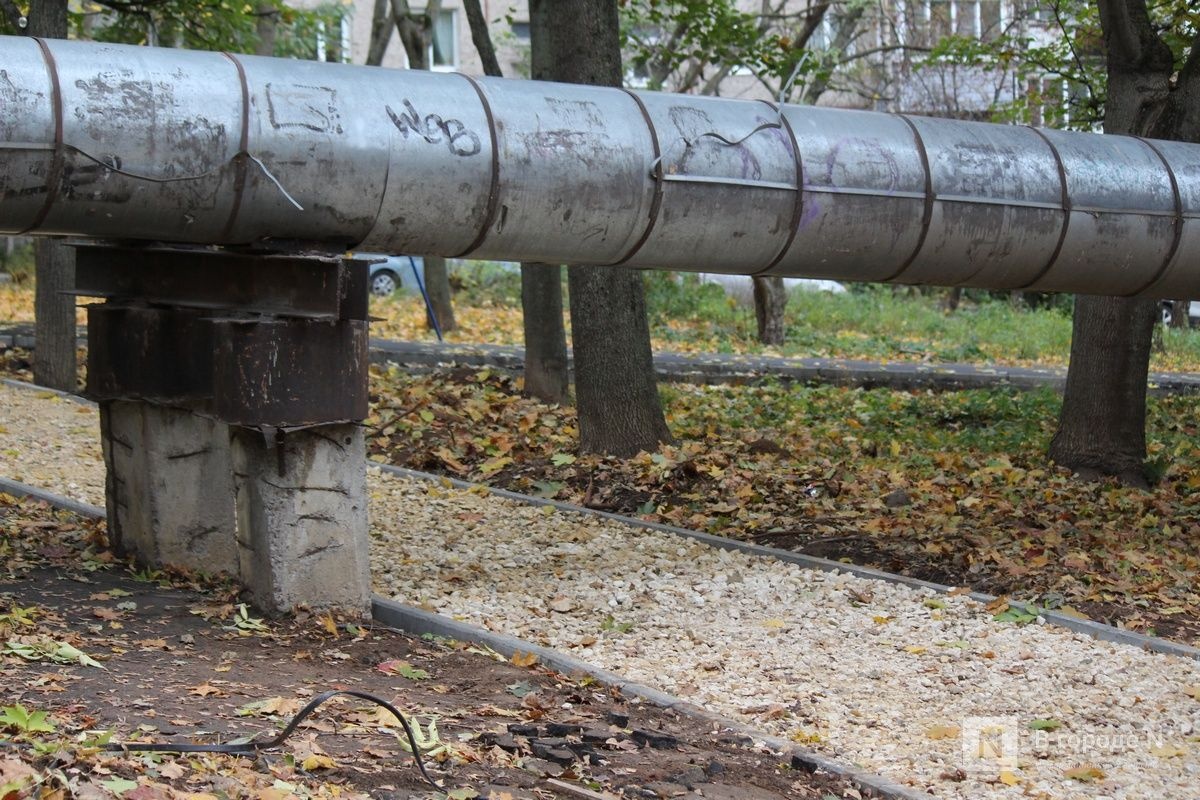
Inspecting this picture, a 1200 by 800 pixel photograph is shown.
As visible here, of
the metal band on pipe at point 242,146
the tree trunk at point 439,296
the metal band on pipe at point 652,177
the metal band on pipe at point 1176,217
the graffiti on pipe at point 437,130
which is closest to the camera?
the metal band on pipe at point 242,146

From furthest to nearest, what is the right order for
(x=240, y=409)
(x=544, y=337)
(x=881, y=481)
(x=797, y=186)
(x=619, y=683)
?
(x=544, y=337), (x=881, y=481), (x=797, y=186), (x=240, y=409), (x=619, y=683)

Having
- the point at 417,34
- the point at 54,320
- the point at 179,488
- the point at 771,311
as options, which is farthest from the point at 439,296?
the point at 179,488

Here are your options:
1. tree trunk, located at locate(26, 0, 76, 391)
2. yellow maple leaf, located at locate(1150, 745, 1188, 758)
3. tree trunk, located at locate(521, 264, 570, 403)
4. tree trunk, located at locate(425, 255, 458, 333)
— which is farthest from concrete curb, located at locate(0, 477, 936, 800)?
tree trunk, located at locate(425, 255, 458, 333)

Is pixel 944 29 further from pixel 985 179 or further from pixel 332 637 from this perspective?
pixel 332 637

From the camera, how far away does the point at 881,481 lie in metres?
9.66

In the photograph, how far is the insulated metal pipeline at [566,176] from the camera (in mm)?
5305

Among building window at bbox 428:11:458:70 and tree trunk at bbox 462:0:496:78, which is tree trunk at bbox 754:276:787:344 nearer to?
tree trunk at bbox 462:0:496:78

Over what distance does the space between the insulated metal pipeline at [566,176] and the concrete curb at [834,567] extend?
64.3 inches

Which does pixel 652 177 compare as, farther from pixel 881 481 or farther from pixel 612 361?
pixel 881 481

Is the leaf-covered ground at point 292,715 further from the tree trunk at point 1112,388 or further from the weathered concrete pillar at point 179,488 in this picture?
the tree trunk at point 1112,388

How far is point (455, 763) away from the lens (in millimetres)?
4375

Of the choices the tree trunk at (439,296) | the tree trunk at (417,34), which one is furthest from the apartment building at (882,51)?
the tree trunk at (417,34)

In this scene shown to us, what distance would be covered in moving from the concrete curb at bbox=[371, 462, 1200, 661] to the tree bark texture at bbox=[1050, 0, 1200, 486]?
3.41m

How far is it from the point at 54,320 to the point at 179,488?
620 centimetres
